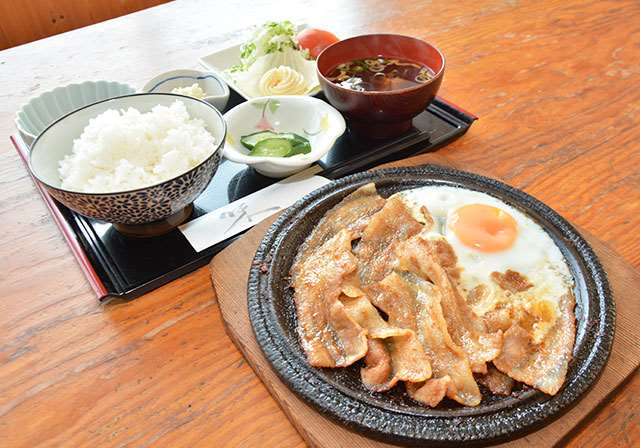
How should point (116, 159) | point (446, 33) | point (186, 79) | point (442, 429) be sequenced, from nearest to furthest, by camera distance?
point (442, 429), point (116, 159), point (186, 79), point (446, 33)

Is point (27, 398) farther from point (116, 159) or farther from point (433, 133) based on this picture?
point (433, 133)

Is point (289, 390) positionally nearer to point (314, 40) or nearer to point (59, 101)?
point (59, 101)

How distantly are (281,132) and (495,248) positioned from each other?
1.07 meters

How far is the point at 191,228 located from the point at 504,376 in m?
1.12

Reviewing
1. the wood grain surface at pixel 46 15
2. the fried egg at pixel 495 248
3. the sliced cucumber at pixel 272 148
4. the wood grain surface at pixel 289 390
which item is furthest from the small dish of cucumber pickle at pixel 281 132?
the wood grain surface at pixel 46 15

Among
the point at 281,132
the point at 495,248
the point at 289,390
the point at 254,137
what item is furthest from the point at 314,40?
the point at 289,390

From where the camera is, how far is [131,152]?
5.75ft

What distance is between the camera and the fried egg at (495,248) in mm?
1476

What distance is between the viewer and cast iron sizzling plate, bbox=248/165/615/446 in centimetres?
119

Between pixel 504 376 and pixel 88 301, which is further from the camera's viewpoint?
pixel 88 301

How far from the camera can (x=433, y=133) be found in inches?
90.1

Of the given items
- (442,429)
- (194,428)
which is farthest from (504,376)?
(194,428)

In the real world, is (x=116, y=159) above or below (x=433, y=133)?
above

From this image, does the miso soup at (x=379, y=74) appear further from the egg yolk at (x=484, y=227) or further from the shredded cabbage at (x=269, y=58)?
the egg yolk at (x=484, y=227)
